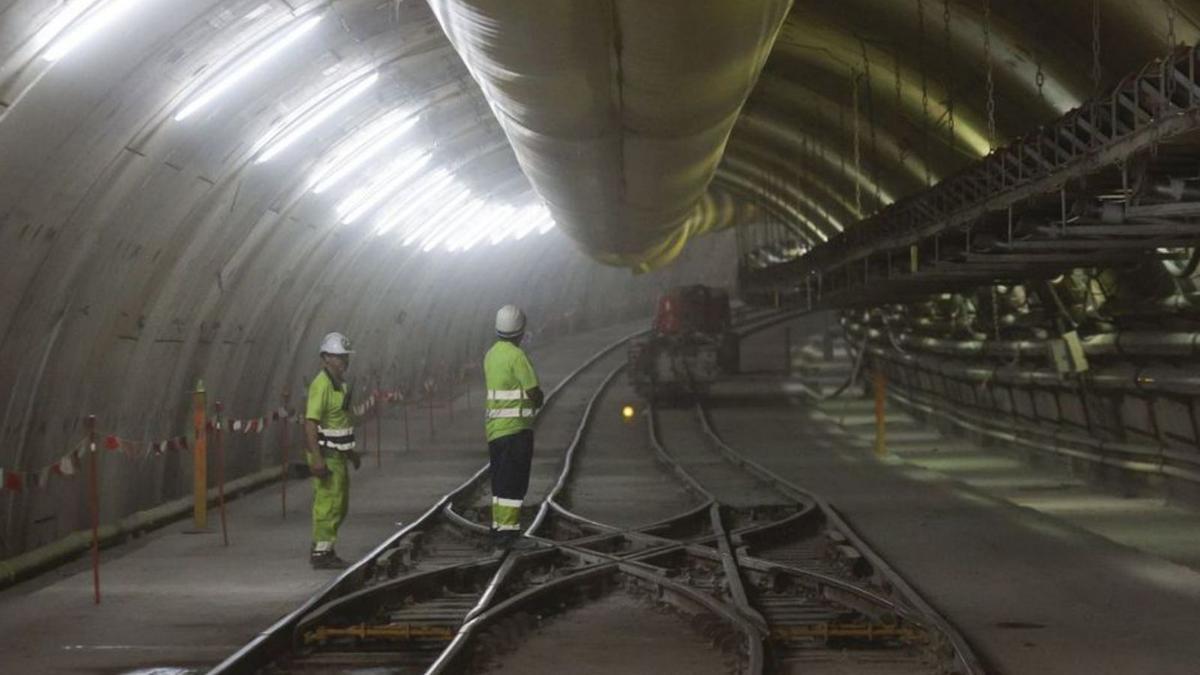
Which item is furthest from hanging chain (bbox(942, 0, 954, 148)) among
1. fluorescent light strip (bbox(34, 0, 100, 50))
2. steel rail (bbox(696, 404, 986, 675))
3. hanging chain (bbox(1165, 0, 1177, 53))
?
fluorescent light strip (bbox(34, 0, 100, 50))

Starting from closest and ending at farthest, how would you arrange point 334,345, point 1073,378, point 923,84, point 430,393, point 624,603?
point 624,603
point 334,345
point 923,84
point 1073,378
point 430,393

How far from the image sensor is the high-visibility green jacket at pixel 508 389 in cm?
1304

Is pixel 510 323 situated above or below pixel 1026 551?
above

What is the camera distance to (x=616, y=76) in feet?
33.7

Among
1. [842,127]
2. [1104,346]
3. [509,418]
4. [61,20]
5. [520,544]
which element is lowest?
[520,544]

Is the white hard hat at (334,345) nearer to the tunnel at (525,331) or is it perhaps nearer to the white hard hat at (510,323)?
the tunnel at (525,331)

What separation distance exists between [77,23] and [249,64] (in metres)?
3.25

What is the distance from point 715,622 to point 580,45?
131 inches

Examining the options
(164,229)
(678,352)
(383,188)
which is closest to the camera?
(164,229)

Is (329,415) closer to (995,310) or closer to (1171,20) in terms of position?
(1171,20)

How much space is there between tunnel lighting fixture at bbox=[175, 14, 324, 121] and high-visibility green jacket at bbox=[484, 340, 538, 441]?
272cm

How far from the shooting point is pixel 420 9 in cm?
1482

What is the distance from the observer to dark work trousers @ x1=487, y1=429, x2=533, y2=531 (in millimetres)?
13141

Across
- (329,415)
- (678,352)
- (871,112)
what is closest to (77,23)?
(329,415)
